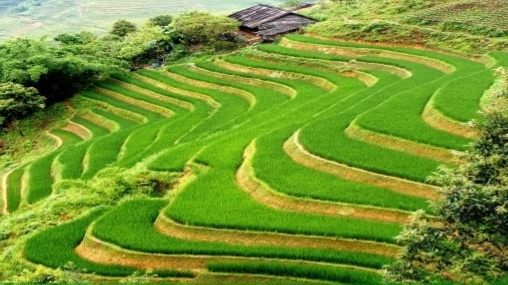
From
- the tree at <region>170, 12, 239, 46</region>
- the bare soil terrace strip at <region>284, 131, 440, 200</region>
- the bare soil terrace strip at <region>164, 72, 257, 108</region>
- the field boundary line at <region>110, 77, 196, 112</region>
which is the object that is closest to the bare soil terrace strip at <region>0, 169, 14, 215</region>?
the field boundary line at <region>110, 77, 196, 112</region>

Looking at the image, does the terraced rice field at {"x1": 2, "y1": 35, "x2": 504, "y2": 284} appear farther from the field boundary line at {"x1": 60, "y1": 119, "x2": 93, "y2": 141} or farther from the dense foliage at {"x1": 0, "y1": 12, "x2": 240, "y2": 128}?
the dense foliage at {"x1": 0, "y1": 12, "x2": 240, "y2": 128}

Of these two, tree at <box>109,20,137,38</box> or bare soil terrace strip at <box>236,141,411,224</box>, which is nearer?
bare soil terrace strip at <box>236,141,411,224</box>

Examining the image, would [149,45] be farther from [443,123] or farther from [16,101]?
[443,123]

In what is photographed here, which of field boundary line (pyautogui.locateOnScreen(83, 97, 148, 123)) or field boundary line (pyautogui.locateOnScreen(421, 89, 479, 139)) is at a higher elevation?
field boundary line (pyautogui.locateOnScreen(421, 89, 479, 139))

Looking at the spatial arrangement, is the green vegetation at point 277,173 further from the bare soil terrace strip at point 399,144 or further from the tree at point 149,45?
the tree at point 149,45

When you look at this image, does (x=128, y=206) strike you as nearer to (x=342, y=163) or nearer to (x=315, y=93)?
(x=342, y=163)

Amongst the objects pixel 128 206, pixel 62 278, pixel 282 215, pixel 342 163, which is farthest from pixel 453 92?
pixel 62 278
